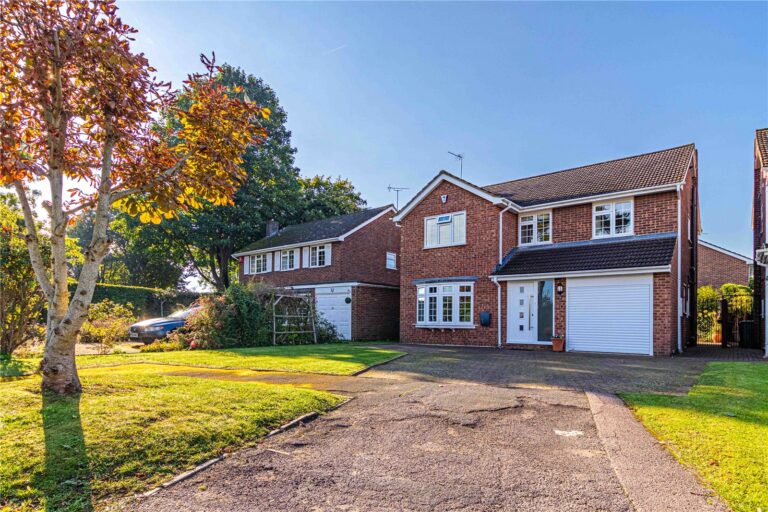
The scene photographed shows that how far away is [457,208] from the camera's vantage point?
64.3 ft

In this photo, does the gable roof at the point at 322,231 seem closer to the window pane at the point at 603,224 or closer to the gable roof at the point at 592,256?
the gable roof at the point at 592,256

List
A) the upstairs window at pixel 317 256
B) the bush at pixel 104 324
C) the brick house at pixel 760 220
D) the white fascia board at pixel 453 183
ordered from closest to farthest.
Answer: the bush at pixel 104 324 → the brick house at pixel 760 220 → the white fascia board at pixel 453 183 → the upstairs window at pixel 317 256

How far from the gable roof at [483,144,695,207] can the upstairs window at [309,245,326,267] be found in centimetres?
1009

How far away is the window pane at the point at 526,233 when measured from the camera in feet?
62.2

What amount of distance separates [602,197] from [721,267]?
19.8m

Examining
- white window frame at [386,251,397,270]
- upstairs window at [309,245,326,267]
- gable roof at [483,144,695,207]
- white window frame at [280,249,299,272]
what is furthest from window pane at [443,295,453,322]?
white window frame at [280,249,299,272]

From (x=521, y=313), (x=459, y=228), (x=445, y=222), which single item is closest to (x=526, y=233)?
(x=459, y=228)

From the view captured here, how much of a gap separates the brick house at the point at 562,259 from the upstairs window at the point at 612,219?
0.04 meters

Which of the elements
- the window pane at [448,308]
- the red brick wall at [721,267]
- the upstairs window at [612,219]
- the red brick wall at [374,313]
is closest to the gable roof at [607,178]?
the upstairs window at [612,219]

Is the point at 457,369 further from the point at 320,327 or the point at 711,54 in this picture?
the point at 320,327

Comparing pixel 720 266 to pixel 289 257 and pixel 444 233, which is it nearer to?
pixel 444 233

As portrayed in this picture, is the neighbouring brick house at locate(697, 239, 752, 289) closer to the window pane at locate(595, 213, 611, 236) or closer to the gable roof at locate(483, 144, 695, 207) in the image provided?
the gable roof at locate(483, 144, 695, 207)

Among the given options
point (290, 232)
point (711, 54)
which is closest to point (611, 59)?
point (711, 54)

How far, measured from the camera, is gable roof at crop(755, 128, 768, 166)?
16.5m
